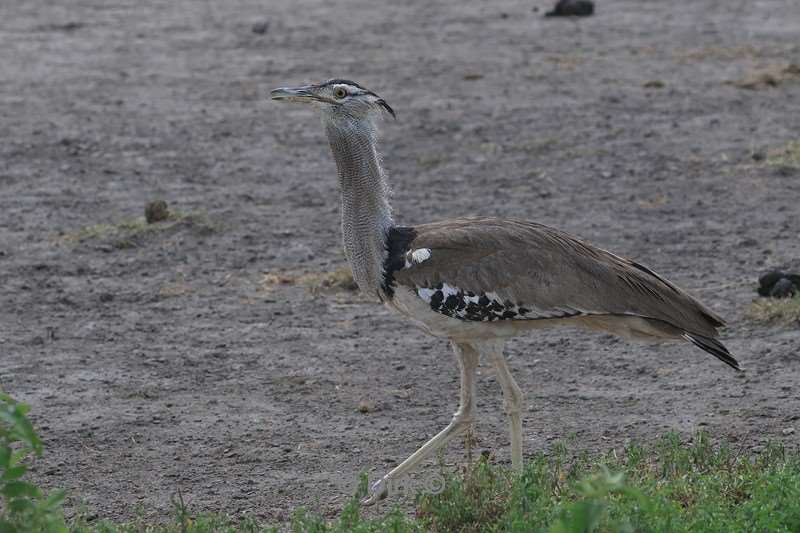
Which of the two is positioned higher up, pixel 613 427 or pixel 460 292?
pixel 460 292

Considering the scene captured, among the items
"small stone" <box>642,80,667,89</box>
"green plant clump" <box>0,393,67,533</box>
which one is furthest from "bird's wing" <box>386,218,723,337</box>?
"small stone" <box>642,80,667,89</box>

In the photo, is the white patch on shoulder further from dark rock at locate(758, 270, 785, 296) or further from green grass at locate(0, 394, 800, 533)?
dark rock at locate(758, 270, 785, 296)

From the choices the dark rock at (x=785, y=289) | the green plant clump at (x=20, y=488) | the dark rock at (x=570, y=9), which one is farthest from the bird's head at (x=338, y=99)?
the dark rock at (x=570, y=9)

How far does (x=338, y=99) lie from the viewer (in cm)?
412

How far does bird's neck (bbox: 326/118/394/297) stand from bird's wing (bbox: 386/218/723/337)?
0.09m

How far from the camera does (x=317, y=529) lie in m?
3.40

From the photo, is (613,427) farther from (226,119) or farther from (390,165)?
(226,119)

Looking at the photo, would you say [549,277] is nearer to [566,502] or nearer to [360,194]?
[360,194]

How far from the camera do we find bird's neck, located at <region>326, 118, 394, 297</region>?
411 cm

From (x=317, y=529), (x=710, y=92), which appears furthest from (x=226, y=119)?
(x=317, y=529)

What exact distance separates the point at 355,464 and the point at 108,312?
1.74m

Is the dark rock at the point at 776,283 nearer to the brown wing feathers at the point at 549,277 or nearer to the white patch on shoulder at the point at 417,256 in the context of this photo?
the brown wing feathers at the point at 549,277

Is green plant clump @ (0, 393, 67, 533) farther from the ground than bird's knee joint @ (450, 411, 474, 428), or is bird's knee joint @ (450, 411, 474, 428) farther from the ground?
green plant clump @ (0, 393, 67, 533)

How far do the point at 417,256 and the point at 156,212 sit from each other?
2.86 meters
